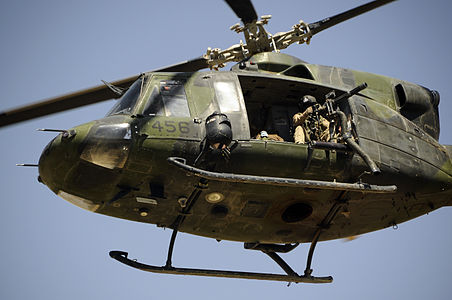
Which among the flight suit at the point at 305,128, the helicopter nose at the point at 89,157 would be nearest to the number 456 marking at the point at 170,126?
the helicopter nose at the point at 89,157

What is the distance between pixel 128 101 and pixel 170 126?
1071 mm

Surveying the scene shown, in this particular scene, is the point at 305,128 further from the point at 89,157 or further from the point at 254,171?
the point at 89,157

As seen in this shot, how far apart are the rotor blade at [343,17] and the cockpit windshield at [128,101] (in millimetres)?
5387

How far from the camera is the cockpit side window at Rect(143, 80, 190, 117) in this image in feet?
34.1

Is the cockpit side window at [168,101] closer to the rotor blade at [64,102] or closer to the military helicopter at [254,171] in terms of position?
the military helicopter at [254,171]

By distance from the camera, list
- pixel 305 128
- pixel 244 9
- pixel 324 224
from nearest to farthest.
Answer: pixel 305 128 → pixel 324 224 → pixel 244 9

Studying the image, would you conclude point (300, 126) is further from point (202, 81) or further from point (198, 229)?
point (198, 229)

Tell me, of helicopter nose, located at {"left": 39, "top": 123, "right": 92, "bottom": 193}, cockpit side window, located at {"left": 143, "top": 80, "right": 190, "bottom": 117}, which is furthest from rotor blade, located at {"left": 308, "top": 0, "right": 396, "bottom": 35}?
helicopter nose, located at {"left": 39, "top": 123, "right": 92, "bottom": 193}

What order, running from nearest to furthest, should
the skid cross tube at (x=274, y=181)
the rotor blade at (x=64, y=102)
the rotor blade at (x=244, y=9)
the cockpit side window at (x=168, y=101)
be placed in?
1. the skid cross tube at (x=274, y=181)
2. the cockpit side window at (x=168, y=101)
3. the rotor blade at (x=64, y=102)
4. the rotor blade at (x=244, y=9)

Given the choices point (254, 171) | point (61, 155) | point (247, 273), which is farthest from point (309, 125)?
point (61, 155)

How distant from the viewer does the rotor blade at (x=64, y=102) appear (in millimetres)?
10945

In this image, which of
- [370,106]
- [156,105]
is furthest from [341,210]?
[156,105]

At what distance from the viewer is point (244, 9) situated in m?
13.3

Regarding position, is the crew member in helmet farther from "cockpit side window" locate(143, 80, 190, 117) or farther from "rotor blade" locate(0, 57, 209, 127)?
"rotor blade" locate(0, 57, 209, 127)
